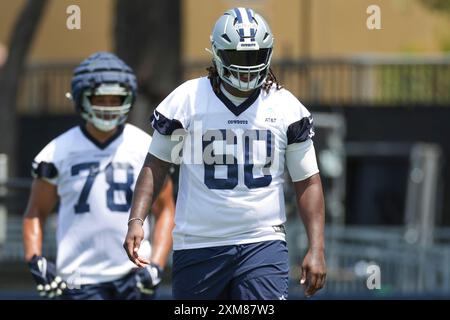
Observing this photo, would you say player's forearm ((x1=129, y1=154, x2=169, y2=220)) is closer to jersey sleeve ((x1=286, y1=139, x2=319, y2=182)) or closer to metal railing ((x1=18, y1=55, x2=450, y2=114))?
jersey sleeve ((x1=286, y1=139, x2=319, y2=182))

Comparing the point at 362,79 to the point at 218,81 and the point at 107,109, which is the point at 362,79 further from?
the point at 218,81

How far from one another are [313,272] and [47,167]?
2201mm

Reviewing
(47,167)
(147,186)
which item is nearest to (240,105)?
(147,186)

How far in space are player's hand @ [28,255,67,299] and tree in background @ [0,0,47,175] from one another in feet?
34.1

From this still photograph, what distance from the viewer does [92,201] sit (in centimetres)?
870

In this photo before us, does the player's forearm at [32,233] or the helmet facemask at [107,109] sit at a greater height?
the helmet facemask at [107,109]

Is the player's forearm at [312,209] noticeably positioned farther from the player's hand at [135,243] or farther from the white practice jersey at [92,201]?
the white practice jersey at [92,201]

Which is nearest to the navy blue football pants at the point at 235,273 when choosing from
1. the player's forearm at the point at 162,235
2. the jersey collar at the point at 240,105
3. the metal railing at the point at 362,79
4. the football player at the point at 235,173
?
the football player at the point at 235,173

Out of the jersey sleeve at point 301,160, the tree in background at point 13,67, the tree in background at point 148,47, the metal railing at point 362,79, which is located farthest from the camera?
the metal railing at point 362,79

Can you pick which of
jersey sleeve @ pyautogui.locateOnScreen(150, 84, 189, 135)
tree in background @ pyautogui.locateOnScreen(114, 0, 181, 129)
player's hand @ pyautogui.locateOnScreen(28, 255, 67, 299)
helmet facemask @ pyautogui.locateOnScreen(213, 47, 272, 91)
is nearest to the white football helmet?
helmet facemask @ pyautogui.locateOnScreen(213, 47, 272, 91)

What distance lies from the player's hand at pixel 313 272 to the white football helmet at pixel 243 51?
2.92ft

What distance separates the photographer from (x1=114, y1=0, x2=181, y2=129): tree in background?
17.7 m

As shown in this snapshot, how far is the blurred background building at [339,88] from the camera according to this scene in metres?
17.7

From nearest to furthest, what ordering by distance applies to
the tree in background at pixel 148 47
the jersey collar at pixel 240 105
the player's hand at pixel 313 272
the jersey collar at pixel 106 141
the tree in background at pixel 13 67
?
the player's hand at pixel 313 272, the jersey collar at pixel 240 105, the jersey collar at pixel 106 141, the tree in background at pixel 148 47, the tree in background at pixel 13 67
